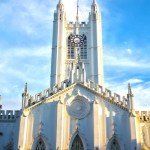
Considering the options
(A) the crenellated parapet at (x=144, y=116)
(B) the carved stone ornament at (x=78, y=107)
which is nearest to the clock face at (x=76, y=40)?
(A) the crenellated parapet at (x=144, y=116)

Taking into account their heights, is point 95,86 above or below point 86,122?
above

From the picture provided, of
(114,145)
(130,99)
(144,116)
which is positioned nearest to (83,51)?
(144,116)

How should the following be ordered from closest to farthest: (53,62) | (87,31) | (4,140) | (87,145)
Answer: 1. (87,145)
2. (4,140)
3. (53,62)
4. (87,31)

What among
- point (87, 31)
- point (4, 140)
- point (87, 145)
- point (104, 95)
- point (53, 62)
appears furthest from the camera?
point (87, 31)

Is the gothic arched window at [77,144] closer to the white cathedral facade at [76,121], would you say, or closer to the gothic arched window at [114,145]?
the white cathedral facade at [76,121]

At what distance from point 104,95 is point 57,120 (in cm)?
660

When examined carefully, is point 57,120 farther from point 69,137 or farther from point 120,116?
point 120,116

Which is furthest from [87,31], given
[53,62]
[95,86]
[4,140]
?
[4,140]

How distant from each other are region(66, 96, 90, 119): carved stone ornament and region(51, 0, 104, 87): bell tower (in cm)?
2186

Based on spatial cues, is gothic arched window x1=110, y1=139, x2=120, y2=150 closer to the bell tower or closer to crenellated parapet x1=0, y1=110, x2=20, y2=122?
crenellated parapet x1=0, y1=110, x2=20, y2=122

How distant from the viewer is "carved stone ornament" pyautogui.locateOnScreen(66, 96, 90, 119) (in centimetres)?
3738

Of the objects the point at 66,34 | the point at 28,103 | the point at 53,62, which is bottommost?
the point at 28,103

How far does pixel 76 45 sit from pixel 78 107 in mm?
28935

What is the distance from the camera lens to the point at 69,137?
3619 centimetres
